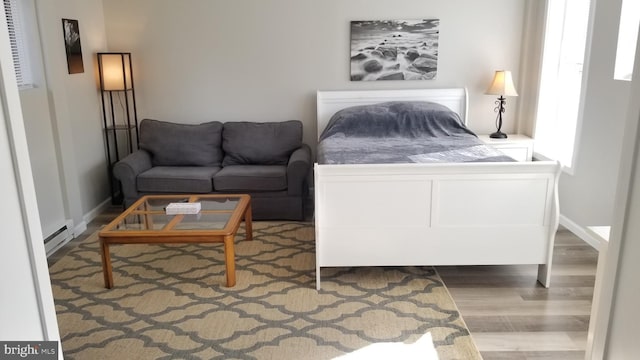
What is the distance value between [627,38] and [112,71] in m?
4.22

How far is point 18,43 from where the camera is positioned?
3617 mm

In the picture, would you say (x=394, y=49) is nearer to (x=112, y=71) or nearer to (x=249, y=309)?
(x=112, y=71)

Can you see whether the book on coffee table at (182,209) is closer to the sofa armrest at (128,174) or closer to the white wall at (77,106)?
the sofa armrest at (128,174)

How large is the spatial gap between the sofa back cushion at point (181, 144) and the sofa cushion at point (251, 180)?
0.40 m

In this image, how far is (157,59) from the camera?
4.89 meters

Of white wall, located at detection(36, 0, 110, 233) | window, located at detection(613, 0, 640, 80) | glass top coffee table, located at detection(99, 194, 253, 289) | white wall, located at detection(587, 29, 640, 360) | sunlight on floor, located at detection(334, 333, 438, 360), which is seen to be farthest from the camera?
white wall, located at detection(36, 0, 110, 233)

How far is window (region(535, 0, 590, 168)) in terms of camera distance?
13.2 feet

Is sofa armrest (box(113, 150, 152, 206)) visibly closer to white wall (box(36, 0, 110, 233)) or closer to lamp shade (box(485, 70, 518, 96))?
white wall (box(36, 0, 110, 233))

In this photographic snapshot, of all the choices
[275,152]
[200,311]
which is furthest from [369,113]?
[200,311]

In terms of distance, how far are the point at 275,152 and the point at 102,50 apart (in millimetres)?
1930

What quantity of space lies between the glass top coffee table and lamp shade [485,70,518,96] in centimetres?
248

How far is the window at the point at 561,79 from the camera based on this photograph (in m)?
4.04

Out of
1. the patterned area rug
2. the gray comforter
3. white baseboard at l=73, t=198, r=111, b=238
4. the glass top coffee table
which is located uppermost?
the gray comforter

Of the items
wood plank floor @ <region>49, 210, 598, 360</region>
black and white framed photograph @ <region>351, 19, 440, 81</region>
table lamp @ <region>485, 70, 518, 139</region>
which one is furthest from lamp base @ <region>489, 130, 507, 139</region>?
wood plank floor @ <region>49, 210, 598, 360</region>
